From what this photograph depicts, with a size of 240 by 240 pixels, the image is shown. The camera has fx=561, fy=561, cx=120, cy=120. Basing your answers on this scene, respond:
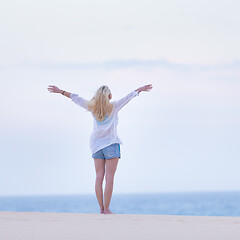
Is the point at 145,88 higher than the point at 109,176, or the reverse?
the point at 145,88

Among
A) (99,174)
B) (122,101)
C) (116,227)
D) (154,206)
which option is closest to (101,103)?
(122,101)

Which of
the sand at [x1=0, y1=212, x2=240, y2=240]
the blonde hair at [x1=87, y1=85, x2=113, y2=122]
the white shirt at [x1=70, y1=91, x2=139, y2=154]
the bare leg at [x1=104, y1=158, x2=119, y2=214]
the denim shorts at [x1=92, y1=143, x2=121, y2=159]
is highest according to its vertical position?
the blonde hair at [x1=87, y1=85, x2=113, y2=122]

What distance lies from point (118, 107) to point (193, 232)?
221 cm

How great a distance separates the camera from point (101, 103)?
658 centimetres

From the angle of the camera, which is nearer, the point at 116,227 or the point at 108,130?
the point at 116,227

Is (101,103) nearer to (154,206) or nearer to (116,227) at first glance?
(116,227)

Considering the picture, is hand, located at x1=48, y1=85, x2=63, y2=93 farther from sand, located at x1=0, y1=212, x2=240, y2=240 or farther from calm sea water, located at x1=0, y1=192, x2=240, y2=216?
calm sea water, located at x1=0, y1=192, x2=240, y2=216

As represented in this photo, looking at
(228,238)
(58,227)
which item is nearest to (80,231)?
(58,227)

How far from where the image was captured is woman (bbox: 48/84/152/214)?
21.7ft

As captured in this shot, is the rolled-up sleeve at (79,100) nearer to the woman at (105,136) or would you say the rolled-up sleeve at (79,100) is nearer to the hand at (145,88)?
the woman at (105,136)

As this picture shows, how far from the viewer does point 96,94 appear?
6.64 m

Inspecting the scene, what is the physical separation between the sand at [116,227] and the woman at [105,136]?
794mm

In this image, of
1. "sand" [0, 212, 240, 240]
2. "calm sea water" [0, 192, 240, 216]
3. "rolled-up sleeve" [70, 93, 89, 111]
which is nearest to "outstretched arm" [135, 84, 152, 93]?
"rolled-up sleeve" [70, 93, 89, 111]

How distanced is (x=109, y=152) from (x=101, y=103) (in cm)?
59
